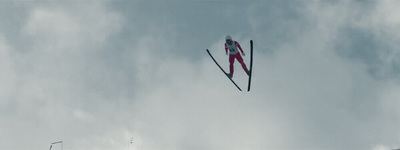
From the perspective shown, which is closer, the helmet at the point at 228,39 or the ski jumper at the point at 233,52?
the helmet at the point at 228,39

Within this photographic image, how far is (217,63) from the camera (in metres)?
32.3

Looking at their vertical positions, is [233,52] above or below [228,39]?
below

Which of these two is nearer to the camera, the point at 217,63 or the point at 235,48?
the point at 235,48

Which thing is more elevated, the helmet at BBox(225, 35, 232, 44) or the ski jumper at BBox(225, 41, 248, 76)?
the helmet at BBox(225, 35, 232, 44)

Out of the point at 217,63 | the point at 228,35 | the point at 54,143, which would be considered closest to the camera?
the point at 228,35

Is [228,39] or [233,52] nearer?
[228,39]

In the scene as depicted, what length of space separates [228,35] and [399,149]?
54.7 ft

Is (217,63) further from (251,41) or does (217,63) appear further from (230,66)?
(251,41)

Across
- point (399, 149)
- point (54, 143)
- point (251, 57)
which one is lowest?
point (399, 149)

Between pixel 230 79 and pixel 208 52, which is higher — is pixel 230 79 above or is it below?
below

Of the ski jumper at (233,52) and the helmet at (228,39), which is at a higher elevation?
the helmet at (228,39)

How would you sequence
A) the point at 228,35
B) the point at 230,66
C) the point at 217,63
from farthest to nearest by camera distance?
the point at 217,63 → the point at 230,66 → the point at 228,35

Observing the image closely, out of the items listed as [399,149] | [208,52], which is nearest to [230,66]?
[208,52]

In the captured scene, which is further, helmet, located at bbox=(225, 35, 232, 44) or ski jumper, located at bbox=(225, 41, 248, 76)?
ski jumper, located at bbox=(225, 41, 248, 76)
